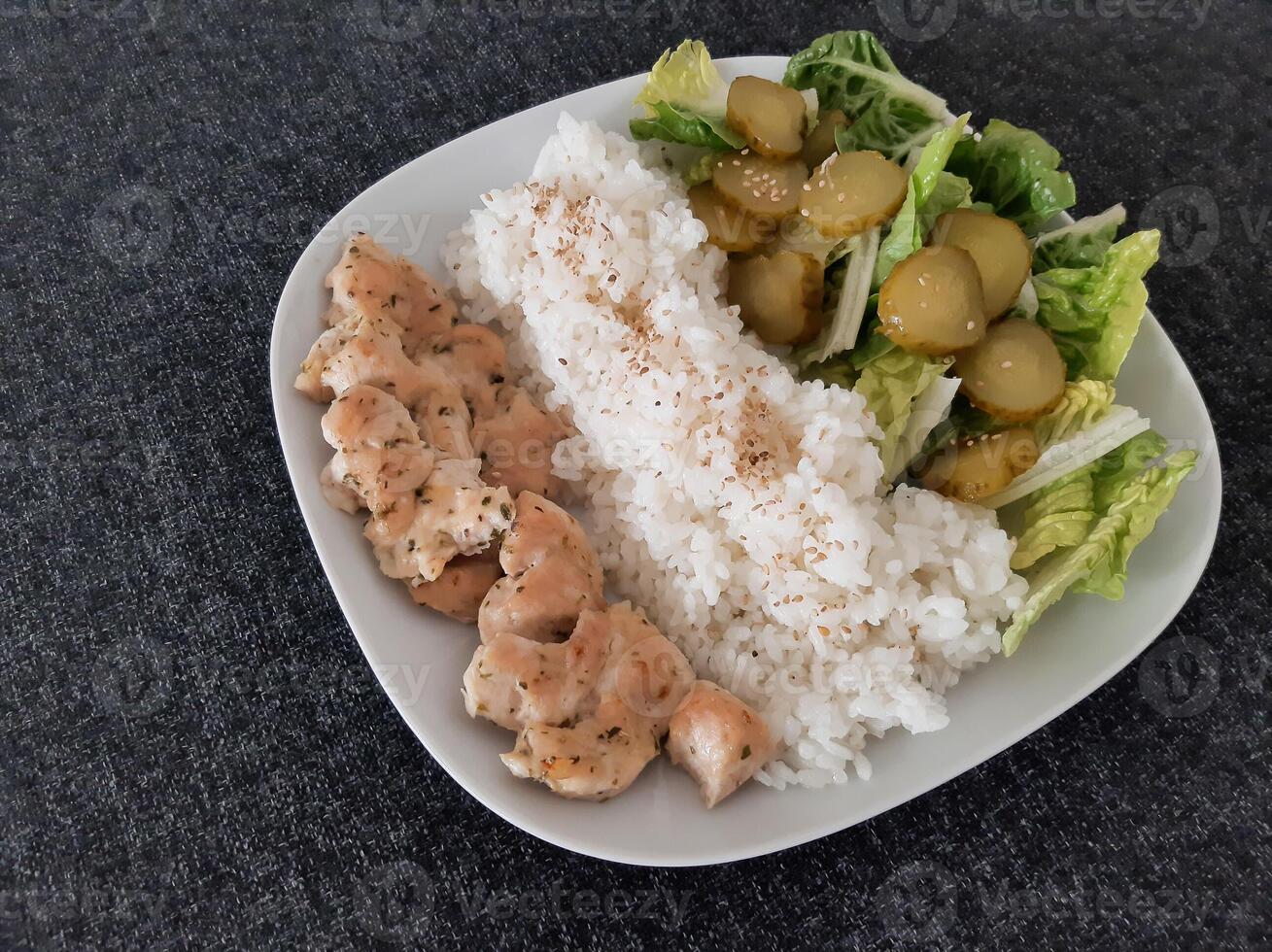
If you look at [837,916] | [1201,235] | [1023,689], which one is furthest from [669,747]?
[1201,235]

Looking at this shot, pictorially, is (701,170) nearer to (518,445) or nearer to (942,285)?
(942,285)

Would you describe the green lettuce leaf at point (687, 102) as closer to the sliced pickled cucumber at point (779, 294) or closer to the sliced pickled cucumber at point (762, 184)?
the sliced pickled cucumber at point (762, 184)

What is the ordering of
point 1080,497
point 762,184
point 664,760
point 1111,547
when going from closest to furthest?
point 664,760 → point 1111,547 → point 1080,497 → point 762,184

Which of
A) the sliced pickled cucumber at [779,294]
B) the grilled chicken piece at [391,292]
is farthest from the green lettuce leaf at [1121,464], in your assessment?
the grilled chicken piece at [391,292]

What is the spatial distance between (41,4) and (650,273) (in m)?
2.67

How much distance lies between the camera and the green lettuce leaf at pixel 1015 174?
263 cm

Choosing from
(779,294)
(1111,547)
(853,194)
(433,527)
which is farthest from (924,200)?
(433,527)

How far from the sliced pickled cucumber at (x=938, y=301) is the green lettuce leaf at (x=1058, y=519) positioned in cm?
42

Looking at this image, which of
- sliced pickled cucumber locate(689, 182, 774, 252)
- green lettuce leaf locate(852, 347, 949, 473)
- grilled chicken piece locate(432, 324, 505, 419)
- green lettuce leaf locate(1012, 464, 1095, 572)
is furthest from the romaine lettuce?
grilled chicken piece locate(432, 324, 505, 419)

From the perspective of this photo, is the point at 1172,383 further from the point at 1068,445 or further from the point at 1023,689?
the point at 1023,689

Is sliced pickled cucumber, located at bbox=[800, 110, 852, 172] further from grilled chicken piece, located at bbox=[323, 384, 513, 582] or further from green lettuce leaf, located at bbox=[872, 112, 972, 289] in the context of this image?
grilled chicken piece, located at bbox=[323, 384, 513, 582]

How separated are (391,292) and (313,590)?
809 mm

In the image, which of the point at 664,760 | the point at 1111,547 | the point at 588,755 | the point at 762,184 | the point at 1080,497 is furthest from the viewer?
the point at 762,184

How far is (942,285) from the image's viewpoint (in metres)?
2.37
